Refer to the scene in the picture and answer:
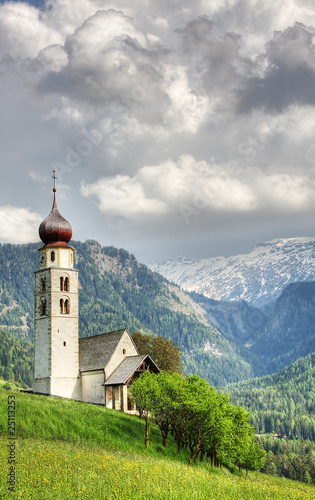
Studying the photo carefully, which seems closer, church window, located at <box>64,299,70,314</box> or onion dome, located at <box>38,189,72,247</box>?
church window, located at <box>64,299,70,314</box>

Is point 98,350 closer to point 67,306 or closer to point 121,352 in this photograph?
point 121,352

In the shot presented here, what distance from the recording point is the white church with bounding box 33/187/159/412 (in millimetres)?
75562

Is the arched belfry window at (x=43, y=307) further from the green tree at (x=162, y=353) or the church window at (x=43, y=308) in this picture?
the green tree at (x=162, y=353)

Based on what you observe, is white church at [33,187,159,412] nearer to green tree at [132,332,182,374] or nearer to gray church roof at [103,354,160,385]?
gray church roof at [103,354,160,385]

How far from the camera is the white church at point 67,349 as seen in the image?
75.6 meters

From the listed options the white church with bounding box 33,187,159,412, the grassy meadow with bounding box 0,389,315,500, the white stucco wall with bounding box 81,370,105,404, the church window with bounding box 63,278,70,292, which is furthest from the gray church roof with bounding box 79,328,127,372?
the grassy meadow with bounding box 0,389,315,500

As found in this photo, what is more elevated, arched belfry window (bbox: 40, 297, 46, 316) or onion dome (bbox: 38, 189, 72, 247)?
onion dome (bbox: 38, 189, 72, 247)

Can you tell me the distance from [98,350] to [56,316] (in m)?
8.00

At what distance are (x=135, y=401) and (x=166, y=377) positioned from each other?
426 centimetres

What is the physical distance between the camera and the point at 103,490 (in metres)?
25.0

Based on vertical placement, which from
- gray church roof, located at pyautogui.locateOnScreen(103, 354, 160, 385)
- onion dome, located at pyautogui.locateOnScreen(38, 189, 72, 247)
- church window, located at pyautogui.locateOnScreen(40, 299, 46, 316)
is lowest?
gray church roof, located at pyautogui.locateOnScreen(103, 354, 160, 385)

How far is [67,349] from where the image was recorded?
3095 inches

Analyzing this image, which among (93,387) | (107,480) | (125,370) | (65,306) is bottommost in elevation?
(107,480)

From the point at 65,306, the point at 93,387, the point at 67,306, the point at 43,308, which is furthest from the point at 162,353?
the point at 43,308
